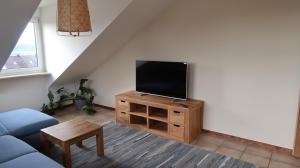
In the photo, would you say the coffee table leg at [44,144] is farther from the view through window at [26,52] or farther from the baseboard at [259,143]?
the baseboard at [259,143]

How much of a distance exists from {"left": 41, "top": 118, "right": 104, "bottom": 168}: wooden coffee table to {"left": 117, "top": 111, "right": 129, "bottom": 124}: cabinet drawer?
1.04m

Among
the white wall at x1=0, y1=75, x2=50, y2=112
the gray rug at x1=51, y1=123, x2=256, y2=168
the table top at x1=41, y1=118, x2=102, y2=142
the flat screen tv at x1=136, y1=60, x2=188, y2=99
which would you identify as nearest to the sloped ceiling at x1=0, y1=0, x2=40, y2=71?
the table top at x1=41, y1=118, x2=102, y2=142

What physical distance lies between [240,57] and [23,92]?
3780 mm

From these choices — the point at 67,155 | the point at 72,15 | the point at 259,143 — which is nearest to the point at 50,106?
the point at 67,155

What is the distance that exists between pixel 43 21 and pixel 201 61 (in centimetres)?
301

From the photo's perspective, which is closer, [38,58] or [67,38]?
[67,38]

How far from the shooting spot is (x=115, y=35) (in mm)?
3477

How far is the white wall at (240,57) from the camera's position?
2.63 meters

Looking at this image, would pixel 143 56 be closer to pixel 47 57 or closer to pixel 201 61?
pixel 201 61

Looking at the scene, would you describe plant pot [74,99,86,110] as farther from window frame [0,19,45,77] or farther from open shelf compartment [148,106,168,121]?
open shelf compartment [148,106,168,121]

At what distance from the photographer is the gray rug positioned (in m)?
2.54

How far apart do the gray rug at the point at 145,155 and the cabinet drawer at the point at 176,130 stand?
0.40 feet

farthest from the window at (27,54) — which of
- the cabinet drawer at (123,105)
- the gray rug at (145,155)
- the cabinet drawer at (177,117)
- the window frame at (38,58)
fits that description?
the cabinet drawer at (177,117)

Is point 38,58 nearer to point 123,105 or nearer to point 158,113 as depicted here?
point 123,105
